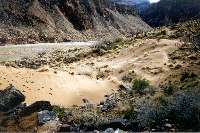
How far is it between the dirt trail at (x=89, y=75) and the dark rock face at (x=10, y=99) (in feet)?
5.20

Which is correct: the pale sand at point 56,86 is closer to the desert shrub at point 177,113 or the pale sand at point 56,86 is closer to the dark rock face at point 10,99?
the dark rock face at point 10,99

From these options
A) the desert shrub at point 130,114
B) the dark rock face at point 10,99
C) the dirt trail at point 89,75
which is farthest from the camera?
the dirt trail at point 89,75

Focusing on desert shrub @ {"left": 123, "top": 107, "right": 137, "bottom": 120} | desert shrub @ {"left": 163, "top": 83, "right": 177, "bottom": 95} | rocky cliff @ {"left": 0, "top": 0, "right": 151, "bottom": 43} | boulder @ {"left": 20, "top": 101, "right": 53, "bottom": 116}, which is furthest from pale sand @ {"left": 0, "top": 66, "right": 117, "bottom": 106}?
rocky cliff @ {"left": 0, "top": 0, "right": 151, "bottom": 43}

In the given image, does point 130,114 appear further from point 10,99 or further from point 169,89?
point 10,99

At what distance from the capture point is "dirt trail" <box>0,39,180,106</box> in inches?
861

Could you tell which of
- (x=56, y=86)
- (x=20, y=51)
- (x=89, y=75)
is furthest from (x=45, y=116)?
(x=20, y=51)

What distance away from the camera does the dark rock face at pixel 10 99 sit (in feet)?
60.5

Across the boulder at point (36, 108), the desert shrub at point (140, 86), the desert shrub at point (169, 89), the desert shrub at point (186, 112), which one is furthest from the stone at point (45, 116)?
the desert shrub at point (140, 86)

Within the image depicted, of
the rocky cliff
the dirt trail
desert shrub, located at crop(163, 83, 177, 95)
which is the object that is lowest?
the rocky cliff

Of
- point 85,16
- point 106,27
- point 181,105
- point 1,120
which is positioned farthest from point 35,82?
point 106,27

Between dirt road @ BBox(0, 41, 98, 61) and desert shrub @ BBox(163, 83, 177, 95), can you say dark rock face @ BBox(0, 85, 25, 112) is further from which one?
dirt road @ BBox(0, 41, 98, 61)

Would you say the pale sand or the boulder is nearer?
A: the boulder

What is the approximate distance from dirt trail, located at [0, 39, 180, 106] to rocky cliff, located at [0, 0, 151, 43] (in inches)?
3402

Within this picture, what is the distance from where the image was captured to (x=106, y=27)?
168500 mm
